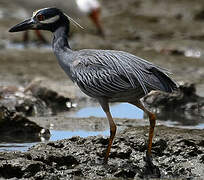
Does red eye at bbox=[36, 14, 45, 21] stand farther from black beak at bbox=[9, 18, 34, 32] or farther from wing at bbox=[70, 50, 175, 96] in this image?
wing at bbox=[70, 50, 175, 96]

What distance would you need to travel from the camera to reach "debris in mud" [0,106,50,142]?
25.6 feet

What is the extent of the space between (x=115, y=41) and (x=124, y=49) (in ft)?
3.75

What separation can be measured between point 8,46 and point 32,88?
519 cm

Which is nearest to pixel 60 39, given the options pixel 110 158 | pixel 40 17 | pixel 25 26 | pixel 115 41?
pixel 40 17

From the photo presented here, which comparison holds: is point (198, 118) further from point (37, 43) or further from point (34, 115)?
point (37, 43)

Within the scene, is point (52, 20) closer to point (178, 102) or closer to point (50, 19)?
point (50, 19)

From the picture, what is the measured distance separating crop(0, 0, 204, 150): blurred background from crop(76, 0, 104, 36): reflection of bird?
0.25 ft

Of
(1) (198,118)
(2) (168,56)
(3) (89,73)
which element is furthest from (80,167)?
(2) (168,56)

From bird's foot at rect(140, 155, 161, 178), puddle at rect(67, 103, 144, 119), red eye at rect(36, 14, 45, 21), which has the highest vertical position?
red eye at rect(36, 14, 45, 21)

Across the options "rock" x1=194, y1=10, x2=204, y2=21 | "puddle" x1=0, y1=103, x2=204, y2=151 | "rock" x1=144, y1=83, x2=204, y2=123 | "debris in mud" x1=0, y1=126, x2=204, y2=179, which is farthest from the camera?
"rock" x1=194, y1=10, x2=204, y2=21

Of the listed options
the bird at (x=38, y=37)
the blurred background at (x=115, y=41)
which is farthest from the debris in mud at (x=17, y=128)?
the bird at (x=38, y=37)

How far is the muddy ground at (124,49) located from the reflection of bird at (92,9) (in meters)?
0.21

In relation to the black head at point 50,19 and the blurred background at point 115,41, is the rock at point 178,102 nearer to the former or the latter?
the blurred background at point 115,41

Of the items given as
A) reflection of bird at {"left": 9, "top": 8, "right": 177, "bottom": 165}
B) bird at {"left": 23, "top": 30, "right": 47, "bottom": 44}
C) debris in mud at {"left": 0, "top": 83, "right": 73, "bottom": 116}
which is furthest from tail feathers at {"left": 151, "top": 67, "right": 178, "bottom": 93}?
bird at {"left": 23, "top": 30, "right": 47, "bottom": 44}
